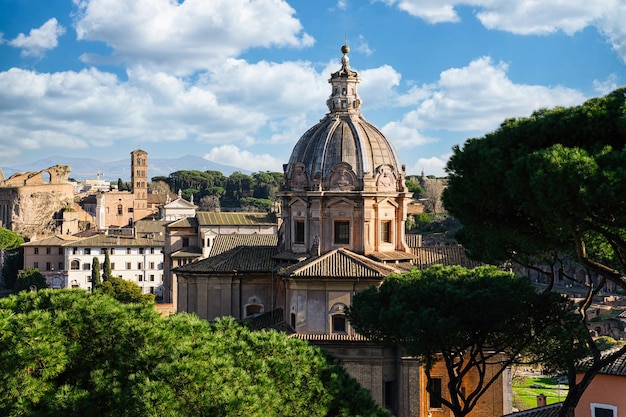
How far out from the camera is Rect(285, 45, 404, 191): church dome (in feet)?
72.9

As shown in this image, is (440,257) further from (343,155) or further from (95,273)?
(95,273)

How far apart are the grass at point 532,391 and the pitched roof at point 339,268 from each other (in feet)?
39.8

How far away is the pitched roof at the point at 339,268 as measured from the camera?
20.2 metres

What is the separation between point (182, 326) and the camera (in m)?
11.6

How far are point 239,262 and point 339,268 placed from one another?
4.26m

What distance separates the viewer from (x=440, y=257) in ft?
77.3

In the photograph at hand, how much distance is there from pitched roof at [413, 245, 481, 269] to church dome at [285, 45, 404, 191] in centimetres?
232

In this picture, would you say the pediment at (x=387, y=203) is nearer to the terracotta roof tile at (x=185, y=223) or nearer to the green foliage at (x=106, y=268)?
the terracotta roof tile at (x=185, y=223)

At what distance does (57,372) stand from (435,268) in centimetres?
922

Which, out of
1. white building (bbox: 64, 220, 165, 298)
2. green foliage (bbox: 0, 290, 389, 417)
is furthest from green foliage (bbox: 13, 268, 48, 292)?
green foliage (bbox: 0, 290, 389, 417)

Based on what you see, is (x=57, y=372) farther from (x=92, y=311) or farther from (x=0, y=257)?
(x=0, y=257)

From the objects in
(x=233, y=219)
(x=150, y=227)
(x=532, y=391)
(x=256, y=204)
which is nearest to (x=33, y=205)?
(x=150, y=227)

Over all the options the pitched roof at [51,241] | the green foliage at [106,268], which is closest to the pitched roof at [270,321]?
the green foliage at [106,268]

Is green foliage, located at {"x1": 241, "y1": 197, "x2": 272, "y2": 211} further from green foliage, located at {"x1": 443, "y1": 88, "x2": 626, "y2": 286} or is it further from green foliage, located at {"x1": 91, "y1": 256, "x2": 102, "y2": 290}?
green foliage, located at {"x1": 443, "y1": 88, "x2": 626, "y2": 286}
